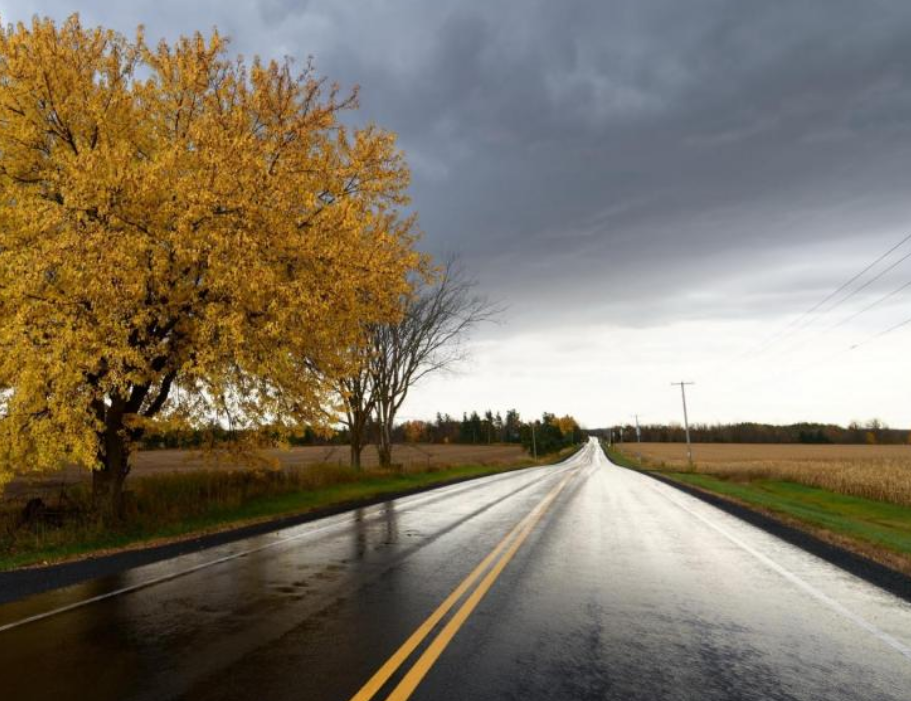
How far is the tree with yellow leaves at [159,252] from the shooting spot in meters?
10.4

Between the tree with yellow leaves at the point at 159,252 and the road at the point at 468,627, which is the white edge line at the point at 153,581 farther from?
the tree with yellow leaves at the point at 159,252

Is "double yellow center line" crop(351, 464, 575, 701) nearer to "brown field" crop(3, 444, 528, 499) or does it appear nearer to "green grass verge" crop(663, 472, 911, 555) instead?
"green grass verge" crop(663, 472, 911, 555)

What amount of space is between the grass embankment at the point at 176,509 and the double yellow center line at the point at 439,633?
6933mm

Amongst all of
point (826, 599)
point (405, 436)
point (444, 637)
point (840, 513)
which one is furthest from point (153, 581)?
point (405, 436)

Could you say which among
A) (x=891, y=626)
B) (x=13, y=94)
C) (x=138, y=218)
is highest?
(x=13, y=94)

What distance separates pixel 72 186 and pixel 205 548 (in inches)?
282

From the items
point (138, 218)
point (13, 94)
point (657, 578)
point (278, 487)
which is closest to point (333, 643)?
point (657, 578)

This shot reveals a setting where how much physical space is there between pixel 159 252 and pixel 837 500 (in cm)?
2862

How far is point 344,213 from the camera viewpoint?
12977 mm

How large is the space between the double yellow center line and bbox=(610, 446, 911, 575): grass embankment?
5890 millimetres

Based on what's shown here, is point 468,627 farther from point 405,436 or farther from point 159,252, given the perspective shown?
point 405,436

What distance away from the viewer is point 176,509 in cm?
1422

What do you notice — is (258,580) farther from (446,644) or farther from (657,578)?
(657,578)

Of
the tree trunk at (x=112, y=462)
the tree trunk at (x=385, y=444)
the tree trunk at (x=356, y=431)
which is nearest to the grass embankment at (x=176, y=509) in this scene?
the tree trunk at (x=112, y=462)
